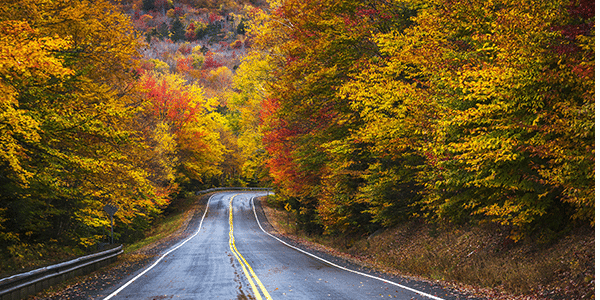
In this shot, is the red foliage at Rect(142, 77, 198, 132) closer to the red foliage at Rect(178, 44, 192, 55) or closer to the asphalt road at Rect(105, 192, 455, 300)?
the asphalt road at Rect(105, 192, 455, 300)

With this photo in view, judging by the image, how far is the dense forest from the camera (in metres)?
7.37

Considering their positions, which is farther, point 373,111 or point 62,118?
Result: point 373,111

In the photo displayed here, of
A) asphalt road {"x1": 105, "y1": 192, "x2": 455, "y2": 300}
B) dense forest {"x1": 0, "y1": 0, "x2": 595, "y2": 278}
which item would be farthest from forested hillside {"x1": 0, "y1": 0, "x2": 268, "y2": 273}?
asphalt road {"x1": 105, "y1": 192, "x2": 455, "y2": 300}

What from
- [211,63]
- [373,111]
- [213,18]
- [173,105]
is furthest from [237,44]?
[373,111]

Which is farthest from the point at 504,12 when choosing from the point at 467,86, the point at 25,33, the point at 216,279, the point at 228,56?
the point at 228,56

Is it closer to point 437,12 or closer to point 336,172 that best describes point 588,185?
point 437,12

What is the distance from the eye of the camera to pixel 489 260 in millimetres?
10812

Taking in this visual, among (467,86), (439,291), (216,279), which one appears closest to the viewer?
(467,86)

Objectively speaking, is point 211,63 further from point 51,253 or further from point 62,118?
point 62,118

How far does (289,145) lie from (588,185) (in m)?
19.2

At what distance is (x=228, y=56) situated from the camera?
4619 inches

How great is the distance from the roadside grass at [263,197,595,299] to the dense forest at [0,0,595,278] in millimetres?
509

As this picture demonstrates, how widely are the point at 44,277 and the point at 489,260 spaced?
11740 millimetres

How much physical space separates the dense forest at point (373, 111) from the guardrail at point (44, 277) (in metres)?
2.21
